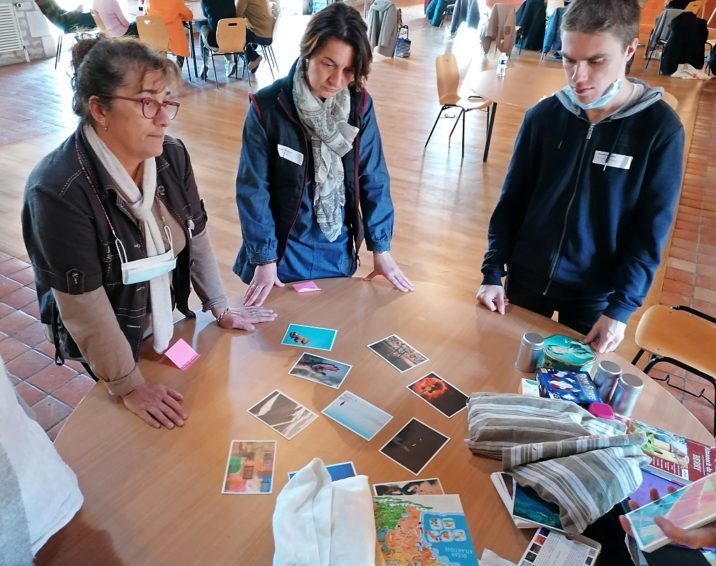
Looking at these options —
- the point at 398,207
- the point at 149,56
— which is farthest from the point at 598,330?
the point at 398,207

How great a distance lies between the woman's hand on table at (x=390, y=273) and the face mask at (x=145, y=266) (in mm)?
695

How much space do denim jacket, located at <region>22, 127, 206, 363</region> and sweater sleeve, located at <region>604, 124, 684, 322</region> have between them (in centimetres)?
131

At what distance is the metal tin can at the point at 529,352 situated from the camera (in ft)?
4.71

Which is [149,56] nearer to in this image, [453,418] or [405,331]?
[405,331]

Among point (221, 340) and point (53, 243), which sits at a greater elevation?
point (53, 243)

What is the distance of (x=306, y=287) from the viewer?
1804mm

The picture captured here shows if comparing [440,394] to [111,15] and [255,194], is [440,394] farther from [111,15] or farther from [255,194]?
[111,15]

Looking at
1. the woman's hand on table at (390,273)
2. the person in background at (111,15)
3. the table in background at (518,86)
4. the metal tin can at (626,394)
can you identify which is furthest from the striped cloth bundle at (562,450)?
the person in background at (111,15)

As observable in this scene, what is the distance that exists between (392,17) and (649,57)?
4.70m

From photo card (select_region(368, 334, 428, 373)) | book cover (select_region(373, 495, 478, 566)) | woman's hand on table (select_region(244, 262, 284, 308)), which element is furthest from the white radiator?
book cover (select_region(373, 495, 478, 566))

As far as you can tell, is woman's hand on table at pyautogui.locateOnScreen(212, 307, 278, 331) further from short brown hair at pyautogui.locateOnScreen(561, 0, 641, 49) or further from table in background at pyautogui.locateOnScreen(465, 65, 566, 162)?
table in background at pyautogui.locateOnScreen(465, 65, 566, 162)

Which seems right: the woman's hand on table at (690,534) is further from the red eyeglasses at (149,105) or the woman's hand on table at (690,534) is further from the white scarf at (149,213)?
the red eyeglasses at (149,105)

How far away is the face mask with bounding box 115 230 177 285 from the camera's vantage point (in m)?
1.33

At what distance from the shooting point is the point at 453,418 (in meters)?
1.33
